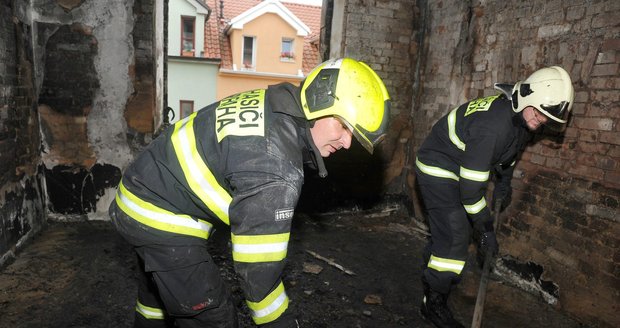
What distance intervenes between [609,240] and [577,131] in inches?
33.5

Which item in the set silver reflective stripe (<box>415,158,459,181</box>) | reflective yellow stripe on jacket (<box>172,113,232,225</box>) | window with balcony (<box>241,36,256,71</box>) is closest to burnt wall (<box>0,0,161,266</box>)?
reflective yellow stripe on jacket (<box>172,113,232,225</box>)

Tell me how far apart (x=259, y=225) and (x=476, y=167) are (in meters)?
1.78

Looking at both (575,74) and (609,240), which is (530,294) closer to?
(609,240)

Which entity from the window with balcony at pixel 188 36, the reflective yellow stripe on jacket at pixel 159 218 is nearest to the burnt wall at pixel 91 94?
the reflective yellow stripe on jacket at pixel 159 218

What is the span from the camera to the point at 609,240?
2896 mm

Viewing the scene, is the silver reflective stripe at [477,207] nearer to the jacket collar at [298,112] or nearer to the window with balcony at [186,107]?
the jacket collar at [298,112]

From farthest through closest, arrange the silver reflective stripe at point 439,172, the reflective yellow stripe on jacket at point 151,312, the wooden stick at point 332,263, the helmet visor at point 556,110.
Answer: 1. the wooden stick at point 332,263
2. the silver reflective stripe at point 439,172
3. the helmet visor at point 556,110
4. the reflective yellow stripe on jacket at point 151,312

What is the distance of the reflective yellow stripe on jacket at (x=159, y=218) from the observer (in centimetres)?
172

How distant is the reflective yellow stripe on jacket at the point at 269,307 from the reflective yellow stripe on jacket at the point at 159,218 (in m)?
0.44

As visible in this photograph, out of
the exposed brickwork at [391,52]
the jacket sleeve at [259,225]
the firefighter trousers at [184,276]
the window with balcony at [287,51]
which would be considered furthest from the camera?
the window with balcony at [287,51]

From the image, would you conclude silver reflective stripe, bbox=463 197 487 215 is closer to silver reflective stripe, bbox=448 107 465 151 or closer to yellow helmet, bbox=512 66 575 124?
silver reflective stripe, bbox=448 107 465 151

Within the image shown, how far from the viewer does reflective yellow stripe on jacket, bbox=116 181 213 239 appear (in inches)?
67.6

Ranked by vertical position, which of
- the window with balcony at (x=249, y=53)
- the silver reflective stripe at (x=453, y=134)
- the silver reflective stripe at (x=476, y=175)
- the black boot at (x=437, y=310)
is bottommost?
the black boot at (x=437, y=310)

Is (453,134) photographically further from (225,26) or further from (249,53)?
(225,26)
